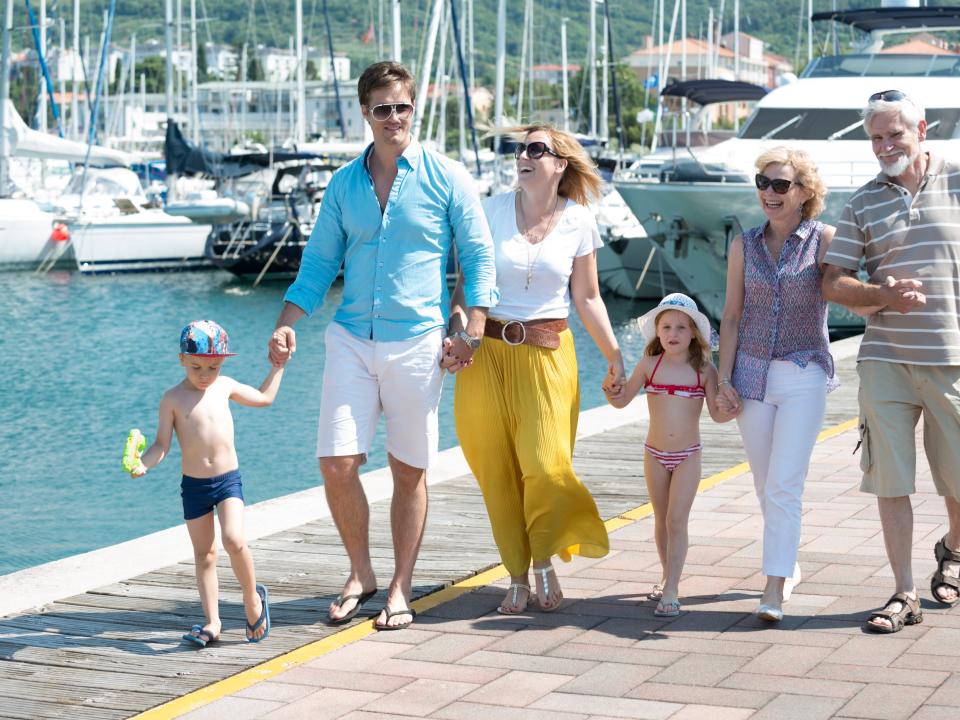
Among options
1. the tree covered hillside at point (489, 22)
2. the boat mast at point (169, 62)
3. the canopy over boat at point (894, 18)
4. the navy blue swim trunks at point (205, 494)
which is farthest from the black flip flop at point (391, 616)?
the tree covered hillside at point (489, 22)

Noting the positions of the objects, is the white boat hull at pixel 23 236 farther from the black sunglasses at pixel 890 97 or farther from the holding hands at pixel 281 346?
the black sunglasses at pixel 890 97

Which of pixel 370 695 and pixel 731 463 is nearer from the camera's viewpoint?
pixel 370 695

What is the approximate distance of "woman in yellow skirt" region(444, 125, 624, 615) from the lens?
5.76 meters

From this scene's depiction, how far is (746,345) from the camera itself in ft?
18.8

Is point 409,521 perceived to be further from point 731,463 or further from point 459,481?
point 731,463

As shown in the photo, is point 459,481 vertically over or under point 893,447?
under

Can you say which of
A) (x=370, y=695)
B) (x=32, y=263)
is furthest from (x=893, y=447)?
(x=32, y=263)

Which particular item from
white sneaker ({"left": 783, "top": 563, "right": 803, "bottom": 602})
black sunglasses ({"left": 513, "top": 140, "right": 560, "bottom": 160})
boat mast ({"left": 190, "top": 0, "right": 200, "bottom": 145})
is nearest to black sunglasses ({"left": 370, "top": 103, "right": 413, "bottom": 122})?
black sunglasses ({"left": 513, "top": 140, "right": 560, "bottom": 160})

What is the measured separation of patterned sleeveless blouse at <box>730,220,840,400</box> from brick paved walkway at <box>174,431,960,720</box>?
35.4 inches

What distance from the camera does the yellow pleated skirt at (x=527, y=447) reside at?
5.76m

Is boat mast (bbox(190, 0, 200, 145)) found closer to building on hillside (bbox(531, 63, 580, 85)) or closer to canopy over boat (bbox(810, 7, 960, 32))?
building on hillside (bbox(531, 63, 580, 85))

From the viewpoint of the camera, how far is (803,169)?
18.3 ft

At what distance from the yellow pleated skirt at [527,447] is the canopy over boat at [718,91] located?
87.0 feet

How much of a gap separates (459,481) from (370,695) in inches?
151
